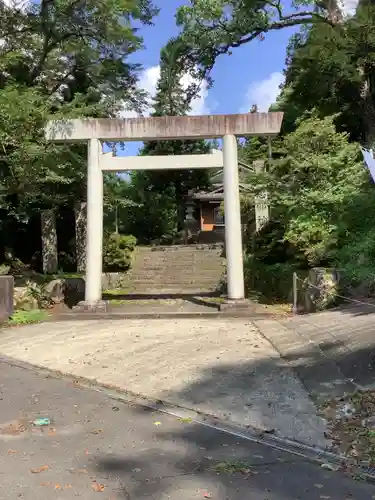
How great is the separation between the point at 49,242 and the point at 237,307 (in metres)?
10.0

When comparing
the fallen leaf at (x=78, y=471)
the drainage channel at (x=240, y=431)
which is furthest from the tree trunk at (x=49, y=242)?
the fallen leaf at (x=78, y=471)

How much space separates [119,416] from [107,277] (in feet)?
45.4

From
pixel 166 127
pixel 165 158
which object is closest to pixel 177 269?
pixel 165 158

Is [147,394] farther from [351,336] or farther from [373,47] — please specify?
[373,47]

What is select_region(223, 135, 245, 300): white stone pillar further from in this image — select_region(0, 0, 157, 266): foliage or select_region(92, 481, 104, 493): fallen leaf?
select_region(92, 481, 104, 493): fallen leaf

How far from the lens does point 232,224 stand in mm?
12461

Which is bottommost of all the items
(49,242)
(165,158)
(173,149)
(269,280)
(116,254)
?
(269,280)

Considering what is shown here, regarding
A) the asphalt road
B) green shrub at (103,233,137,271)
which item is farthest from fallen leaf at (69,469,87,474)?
green shrub at (103,233,137,271)

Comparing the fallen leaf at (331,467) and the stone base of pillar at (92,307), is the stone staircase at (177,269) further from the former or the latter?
the fallen leaf at (331,467)

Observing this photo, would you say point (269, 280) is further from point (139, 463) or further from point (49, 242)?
point (139, 463)

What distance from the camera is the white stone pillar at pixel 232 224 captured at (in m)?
12.4

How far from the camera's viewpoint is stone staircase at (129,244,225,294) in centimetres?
1742

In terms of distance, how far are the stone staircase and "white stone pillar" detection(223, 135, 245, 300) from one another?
3844 mm

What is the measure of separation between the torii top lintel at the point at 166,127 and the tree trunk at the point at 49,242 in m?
7.43
